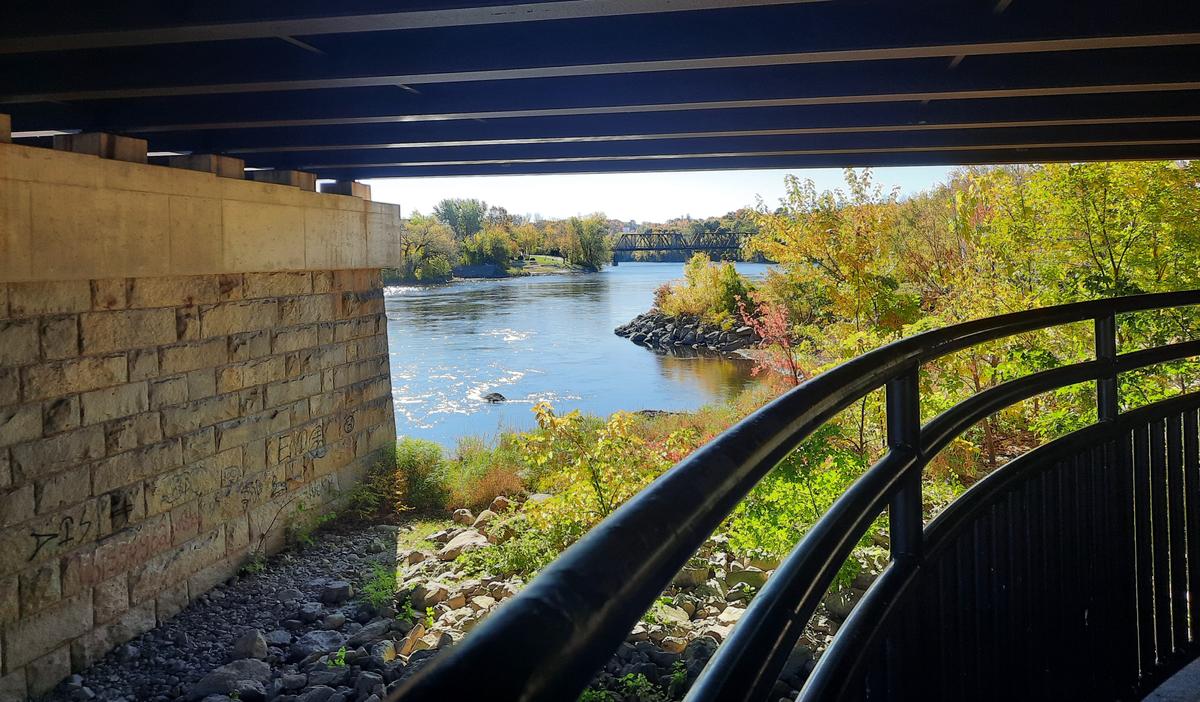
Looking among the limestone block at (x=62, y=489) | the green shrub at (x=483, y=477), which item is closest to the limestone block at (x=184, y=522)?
the limestone block at (x=62, y=489)

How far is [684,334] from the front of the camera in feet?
117

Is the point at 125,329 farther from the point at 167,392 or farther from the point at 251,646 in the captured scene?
the point at 251,646

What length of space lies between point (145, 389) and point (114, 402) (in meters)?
0.35

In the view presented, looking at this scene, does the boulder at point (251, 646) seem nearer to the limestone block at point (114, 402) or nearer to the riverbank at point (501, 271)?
the limestone block at point (114, 402)

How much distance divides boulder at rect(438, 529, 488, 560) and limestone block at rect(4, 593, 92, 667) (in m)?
3.46

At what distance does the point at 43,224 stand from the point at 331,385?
4.28 meters

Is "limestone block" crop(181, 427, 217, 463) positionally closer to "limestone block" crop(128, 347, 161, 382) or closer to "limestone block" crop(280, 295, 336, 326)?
"limestone block" crop(128, 347, 161, 382)

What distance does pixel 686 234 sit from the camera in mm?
46812

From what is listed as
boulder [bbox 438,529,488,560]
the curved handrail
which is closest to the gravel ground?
boulder [bbox 438,529,488,560]

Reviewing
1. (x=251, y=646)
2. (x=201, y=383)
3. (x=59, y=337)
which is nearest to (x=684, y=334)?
(x=201, y=383)

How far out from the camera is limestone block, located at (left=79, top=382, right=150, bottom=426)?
6682 mm

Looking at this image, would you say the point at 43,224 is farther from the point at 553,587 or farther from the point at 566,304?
the point at 566,304

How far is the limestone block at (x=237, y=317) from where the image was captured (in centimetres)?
805

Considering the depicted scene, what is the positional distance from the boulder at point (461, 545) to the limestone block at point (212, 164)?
13.7 feet
